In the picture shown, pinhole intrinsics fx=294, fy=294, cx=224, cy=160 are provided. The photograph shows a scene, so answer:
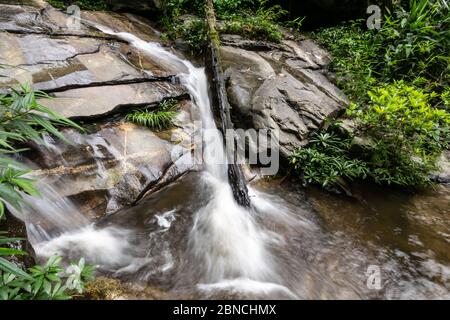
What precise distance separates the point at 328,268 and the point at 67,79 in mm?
4185

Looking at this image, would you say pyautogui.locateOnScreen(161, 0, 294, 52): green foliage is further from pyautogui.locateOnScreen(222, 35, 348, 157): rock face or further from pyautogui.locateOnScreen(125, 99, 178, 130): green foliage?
pyautogui.locateOnScreen(125, 99, 178, 130): green foliage

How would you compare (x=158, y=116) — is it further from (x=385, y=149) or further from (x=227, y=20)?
(x=227, y=20)

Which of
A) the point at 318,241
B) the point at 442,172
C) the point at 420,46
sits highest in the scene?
the point at 420,46

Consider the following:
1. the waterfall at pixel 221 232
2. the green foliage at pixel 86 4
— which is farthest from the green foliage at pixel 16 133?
the green foliage at pixel 86 4

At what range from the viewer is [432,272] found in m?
3.14

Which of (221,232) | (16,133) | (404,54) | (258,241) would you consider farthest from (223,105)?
(404,54)

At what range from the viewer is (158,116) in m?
4.51

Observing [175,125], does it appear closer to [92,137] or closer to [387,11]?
[92,137]

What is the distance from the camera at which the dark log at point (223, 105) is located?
4.00m

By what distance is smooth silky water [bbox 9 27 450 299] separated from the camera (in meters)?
2.88

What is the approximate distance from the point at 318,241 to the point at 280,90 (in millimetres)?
2855

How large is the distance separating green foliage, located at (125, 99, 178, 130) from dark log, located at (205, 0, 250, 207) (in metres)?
0.79

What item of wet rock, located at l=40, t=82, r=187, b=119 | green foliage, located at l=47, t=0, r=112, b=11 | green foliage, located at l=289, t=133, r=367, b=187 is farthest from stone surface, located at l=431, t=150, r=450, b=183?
green foliage, located at l=47, t=0, r=112, b=11

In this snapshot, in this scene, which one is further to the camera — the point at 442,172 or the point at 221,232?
the point at 442,172
